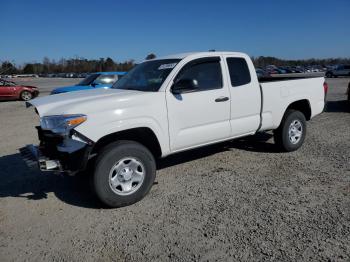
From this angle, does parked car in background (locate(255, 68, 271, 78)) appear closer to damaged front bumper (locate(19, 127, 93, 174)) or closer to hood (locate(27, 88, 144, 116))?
hood (locate(27, 88, 144, 116))

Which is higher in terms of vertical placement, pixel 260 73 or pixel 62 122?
pixel 260 73

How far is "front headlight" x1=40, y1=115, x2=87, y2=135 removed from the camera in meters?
3.69

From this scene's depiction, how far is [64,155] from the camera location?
3.91 metres

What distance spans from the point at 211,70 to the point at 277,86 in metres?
1.50

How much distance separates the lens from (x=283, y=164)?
555 centimetres

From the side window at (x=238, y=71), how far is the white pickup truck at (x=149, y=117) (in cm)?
2

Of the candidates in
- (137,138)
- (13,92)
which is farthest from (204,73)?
(13,92)

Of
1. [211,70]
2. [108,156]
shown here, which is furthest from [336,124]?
[108,156]

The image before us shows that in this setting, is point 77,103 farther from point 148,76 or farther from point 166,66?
point 166,66

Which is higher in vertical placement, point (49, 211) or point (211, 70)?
point (211, 70)

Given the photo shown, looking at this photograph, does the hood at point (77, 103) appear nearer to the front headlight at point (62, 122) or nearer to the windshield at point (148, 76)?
the front headlight at point (62, 122)

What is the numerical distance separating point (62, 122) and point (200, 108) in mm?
1933

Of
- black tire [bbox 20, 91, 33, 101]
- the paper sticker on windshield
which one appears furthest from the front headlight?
black tire [bbox 20, 91, 33, 101]

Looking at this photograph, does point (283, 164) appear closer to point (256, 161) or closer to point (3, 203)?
point (256, 161)
